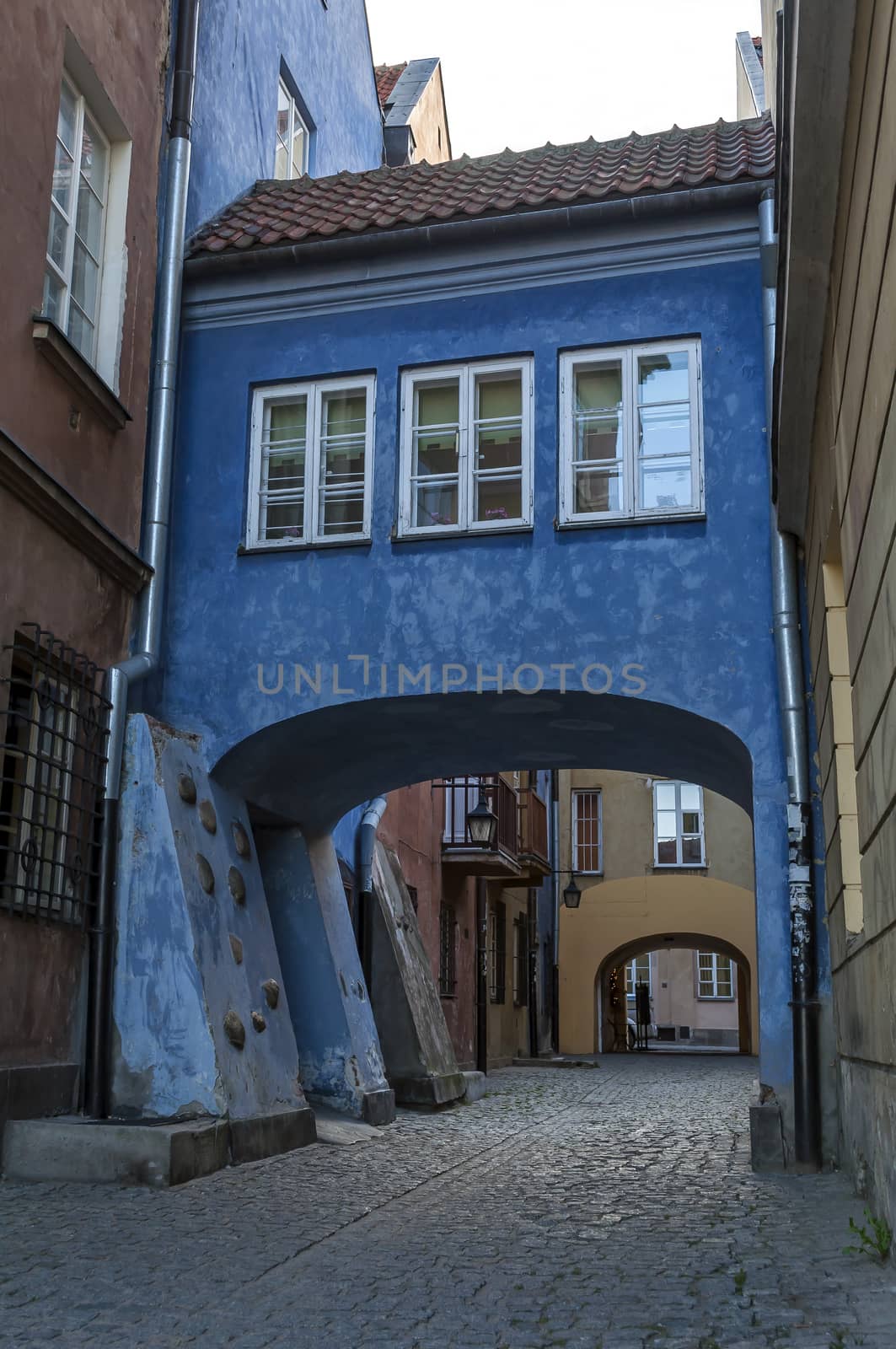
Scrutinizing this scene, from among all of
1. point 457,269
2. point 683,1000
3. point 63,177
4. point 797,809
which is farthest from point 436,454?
point 683,1000

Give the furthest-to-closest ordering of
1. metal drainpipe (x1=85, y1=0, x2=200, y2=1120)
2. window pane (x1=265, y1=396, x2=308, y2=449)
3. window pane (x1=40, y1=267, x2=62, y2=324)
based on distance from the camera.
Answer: window pane (x1=265, y1=396, x2=308, y2=449) < window pane (x1=40, y1=267, x2=62, y2=324) < metal drainpipe (x1=85, y1=0, x2=200, y2=1120)

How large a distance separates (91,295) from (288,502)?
2062 mm

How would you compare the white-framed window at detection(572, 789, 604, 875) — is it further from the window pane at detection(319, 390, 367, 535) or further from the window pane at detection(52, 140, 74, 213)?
the window pane at detection(52, 140, 74, 213)

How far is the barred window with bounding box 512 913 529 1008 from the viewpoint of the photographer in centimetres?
2481

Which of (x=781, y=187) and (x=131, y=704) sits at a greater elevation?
(x=781, y=187)

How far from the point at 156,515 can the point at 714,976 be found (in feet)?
113

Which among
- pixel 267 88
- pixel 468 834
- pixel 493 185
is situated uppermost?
pixel 267 88

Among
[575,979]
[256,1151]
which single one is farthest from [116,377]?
[575,979]

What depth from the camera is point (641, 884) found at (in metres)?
29.3

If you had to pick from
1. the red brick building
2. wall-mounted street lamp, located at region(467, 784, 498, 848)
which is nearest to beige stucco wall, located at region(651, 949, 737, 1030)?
wall-mounted street lamp, located at region(467, 784, 498, 848)

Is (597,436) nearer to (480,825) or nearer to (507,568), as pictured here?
(507,568)

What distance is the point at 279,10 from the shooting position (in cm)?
1440

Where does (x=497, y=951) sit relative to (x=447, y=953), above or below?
above

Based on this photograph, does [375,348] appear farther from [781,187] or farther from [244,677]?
[781,187]
